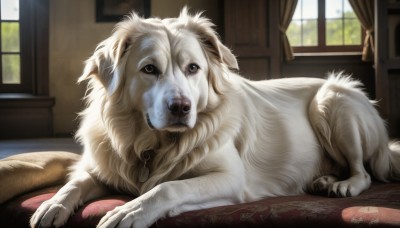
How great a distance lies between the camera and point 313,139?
8.45 ft

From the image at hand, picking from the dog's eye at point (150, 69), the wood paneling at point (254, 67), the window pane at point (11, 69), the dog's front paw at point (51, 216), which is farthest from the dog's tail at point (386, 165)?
the window pane at point (11, 69)

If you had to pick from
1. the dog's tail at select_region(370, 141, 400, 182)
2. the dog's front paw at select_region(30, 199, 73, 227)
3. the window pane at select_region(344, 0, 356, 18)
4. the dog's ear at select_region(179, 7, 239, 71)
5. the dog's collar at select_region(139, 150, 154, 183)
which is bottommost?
the dog's front paw at select_region(30, 199, 73, 227)

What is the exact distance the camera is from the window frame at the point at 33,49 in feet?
22.2

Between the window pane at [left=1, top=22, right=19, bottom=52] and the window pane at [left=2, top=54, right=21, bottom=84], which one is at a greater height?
the window pane at [left=1, top=22, right=19, bottom=52]

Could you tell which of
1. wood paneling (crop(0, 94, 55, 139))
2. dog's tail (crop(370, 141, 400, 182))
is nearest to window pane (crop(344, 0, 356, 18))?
wood paneling (crop(0, 94, 55, 139))

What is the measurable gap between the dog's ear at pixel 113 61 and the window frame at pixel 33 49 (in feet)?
16.0

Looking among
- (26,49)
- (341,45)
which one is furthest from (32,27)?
(341,45)

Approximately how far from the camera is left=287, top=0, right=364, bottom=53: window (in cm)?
666

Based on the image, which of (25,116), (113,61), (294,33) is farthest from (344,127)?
(25,116)

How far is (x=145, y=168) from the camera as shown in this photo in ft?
6.98

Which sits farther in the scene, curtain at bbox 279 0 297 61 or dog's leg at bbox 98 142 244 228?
curtain at bbox 279 0 297 61

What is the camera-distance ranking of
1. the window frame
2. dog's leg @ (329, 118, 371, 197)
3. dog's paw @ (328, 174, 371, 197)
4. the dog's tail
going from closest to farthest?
dog's paw @ (328, 174, 371, 197) → dog's leg @ (329, 118, 371, 197) → the dog's tail → the window frame

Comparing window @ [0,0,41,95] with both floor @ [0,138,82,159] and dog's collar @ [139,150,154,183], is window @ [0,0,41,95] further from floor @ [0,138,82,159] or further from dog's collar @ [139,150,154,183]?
dog's collar @ [139,150,154,183]

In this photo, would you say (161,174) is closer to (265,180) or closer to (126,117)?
(126,117)
